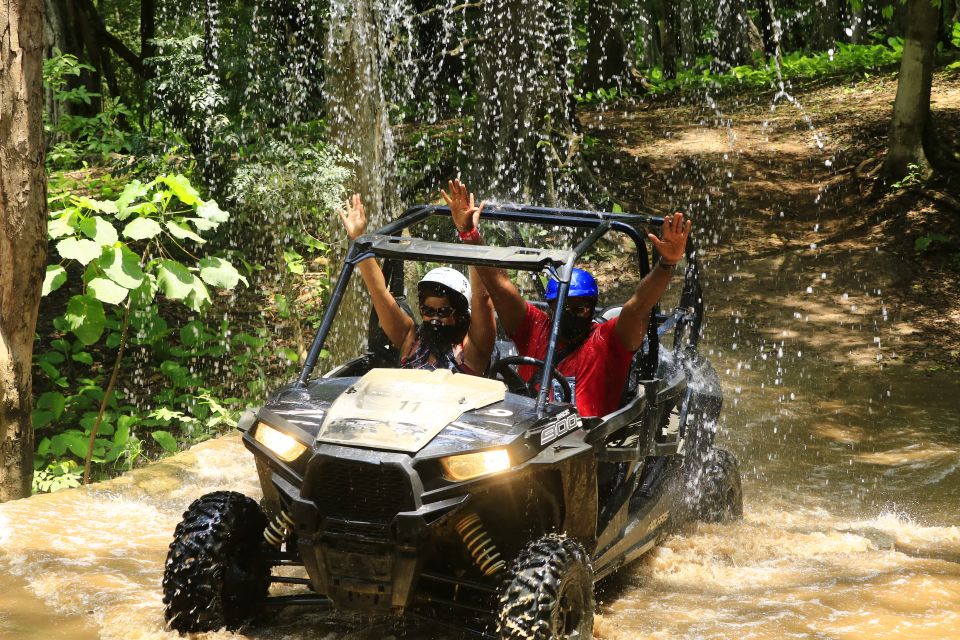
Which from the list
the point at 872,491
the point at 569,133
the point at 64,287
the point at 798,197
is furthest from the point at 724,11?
the point at 872,491

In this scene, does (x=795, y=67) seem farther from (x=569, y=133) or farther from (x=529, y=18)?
(x=529, y=18)

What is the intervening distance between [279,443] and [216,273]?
308 cm

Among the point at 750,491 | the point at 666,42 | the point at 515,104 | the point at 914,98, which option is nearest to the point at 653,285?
the point at 750,491

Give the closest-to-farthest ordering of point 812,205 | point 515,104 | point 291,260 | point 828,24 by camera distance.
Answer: point 291,260, point 515,104, point 812,205, point 828,24

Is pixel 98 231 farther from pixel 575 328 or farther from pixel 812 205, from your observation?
pixel 812 205

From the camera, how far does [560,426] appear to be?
391 centimetres

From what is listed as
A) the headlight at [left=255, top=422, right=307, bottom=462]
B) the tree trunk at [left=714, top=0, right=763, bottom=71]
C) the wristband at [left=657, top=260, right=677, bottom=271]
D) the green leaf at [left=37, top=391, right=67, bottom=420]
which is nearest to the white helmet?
the wristband at [left=657, top=260, right=677, bottom=271]

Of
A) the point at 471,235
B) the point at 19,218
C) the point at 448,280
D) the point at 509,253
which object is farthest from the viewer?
the point at 19,218

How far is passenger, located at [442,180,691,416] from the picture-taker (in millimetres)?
4691

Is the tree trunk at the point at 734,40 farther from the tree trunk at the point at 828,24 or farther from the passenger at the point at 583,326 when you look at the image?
the passenger at the point at 583,326

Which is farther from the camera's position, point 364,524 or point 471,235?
point 471,235

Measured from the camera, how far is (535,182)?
11.9 meters

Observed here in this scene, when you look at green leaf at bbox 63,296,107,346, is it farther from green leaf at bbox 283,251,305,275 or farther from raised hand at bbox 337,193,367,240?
green leaf at bbox 283,251,305,275

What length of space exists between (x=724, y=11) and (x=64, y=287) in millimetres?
19611
